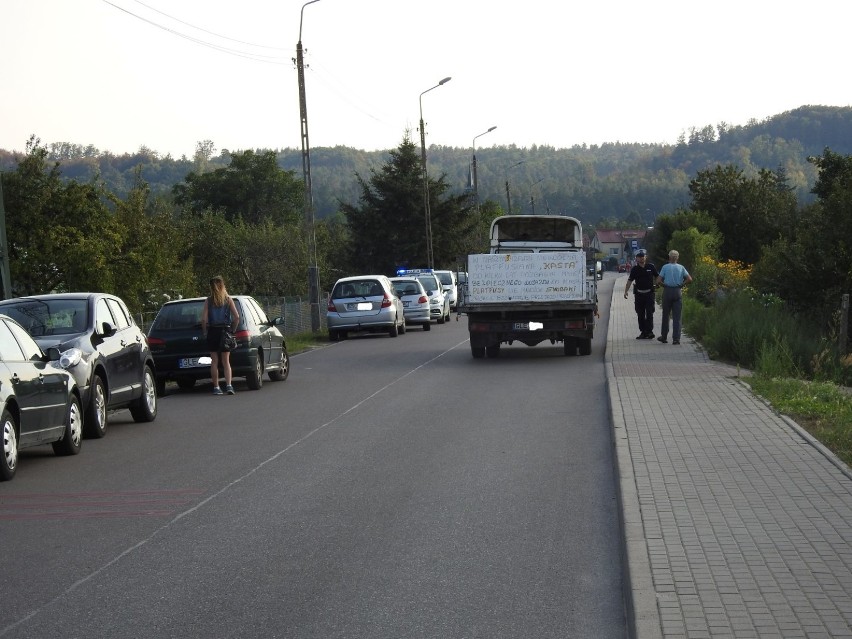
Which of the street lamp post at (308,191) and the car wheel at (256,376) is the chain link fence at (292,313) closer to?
the street lamp post at (308,191)

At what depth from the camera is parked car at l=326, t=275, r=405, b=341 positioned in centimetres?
3250

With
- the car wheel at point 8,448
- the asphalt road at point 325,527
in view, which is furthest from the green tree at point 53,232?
the car wheel at point 8,448

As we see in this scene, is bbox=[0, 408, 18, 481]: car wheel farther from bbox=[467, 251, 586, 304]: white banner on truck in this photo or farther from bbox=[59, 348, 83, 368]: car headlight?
bbox=[467, 251, 586, 304]: white banner on truck

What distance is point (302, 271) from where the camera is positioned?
59938 millimetres

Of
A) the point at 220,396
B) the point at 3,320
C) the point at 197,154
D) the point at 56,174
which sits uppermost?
the point at 197,154

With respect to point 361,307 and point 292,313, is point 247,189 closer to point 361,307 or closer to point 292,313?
point 292,313

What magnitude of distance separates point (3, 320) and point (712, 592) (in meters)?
8.03

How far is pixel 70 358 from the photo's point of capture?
12.7 m

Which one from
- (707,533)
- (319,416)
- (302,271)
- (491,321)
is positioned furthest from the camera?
(302,271)

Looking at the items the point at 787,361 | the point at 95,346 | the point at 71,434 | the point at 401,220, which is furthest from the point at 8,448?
the point at 401,220

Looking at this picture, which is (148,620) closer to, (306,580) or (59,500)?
(306,580)

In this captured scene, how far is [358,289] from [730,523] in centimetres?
2572

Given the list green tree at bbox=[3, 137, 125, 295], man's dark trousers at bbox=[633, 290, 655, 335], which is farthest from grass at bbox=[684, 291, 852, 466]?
green tree at bbox=[3, 137, 125, 295]

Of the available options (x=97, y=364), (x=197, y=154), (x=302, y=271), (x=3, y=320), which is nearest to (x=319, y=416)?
(x=97, y=364)
